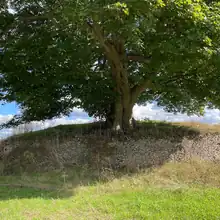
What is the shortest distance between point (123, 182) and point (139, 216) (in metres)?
3.72

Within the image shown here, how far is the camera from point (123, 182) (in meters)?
10.6

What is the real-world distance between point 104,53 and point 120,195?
25.8 feet

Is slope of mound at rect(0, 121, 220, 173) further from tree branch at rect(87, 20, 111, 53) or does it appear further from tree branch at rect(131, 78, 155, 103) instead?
tree branch at rect(87, 20, 111, 53)

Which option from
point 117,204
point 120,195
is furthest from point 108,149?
point 117,204

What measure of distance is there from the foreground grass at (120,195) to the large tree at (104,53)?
149 inches

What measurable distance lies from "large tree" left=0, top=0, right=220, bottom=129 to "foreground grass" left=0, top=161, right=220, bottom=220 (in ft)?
12.4

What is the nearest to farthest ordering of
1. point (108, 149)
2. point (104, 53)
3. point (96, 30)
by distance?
1. point (96, 30)
2. point (108, 149)
3. point (104, 53)

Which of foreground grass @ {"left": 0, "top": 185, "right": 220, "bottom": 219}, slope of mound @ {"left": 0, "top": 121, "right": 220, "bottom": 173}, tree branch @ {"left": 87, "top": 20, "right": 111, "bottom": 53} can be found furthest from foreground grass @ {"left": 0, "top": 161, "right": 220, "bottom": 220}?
tree branch @ {"left": 87, "top": 20, "right": 111, "bottom": 53}

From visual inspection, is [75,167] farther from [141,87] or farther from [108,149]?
[141,87]

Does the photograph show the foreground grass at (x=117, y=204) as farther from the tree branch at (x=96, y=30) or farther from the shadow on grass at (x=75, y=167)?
the tree branch at (x=96, y=30)

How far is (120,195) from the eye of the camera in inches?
348

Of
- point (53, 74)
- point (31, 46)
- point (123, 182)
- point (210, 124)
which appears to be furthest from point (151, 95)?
point (123, 182)

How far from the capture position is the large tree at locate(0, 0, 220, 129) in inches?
394

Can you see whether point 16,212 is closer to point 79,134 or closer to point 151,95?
point 79,134
